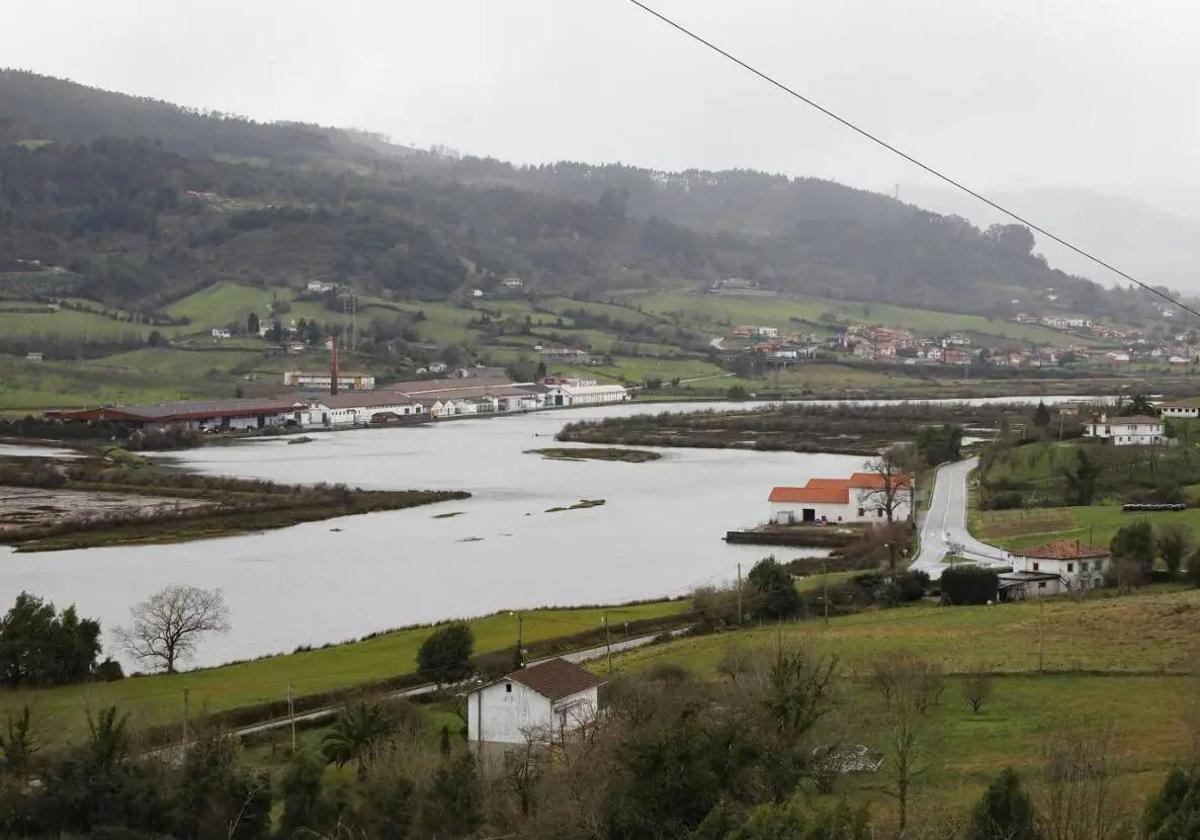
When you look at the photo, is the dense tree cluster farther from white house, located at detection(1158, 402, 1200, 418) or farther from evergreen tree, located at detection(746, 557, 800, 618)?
white house, located at detection(1158, 402, 1200, 418)

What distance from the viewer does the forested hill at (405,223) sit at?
244 feet

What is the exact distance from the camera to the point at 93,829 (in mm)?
6668

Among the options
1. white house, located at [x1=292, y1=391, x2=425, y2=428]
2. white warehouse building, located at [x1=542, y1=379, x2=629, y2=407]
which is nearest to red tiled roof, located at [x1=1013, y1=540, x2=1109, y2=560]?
white house, located at [x1=292, y1=391, x2=425, y2=428]

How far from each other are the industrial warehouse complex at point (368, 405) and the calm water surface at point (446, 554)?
843 centimetres

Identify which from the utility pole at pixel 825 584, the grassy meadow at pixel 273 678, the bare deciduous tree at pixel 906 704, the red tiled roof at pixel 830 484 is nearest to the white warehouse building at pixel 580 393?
the red tiled roof at pixel 830 484

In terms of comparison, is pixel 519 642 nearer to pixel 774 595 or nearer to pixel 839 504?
pixel 774 595

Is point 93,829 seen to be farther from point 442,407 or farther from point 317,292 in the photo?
point 317,292

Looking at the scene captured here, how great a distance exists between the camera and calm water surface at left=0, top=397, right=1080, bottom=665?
14.9 metres

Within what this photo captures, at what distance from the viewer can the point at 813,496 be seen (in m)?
21.5

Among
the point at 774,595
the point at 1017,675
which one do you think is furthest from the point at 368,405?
the point at 1017,675

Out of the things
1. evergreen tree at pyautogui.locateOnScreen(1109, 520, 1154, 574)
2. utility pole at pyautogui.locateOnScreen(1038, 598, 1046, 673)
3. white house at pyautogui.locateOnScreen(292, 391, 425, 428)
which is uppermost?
white house at pyautogui.locateOnScreen(292, 391, 425, 428)

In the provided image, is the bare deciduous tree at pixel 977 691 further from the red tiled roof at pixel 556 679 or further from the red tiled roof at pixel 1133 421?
the red tiled roof at pixel 1133 421

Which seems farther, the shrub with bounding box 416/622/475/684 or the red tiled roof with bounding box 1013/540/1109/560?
the red tiled roof with bounding box 1013/540/1109/560

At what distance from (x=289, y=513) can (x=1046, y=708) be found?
49.9 feet
